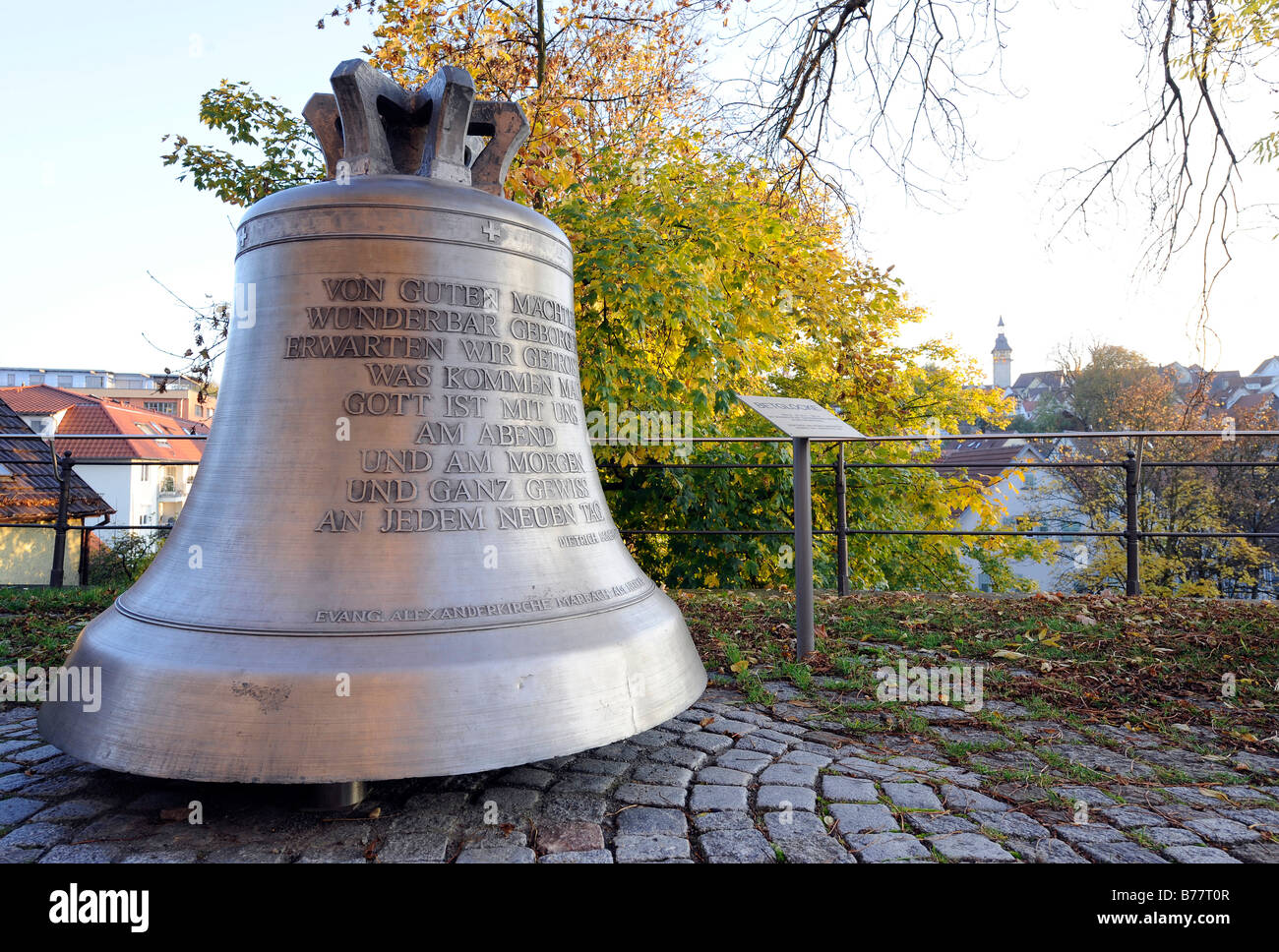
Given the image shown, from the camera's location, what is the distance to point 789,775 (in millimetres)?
2859

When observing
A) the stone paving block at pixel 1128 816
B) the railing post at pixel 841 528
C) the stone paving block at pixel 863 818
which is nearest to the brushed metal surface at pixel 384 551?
the stone paving block at pixel 863 818

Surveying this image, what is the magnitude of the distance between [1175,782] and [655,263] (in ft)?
15.2

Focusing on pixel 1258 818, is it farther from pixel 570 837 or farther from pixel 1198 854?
pixel 570 837

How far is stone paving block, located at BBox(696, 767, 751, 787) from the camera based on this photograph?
2791 mm

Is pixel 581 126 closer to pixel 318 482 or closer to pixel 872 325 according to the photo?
pixel 872 325

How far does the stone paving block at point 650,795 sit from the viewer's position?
8.60 ft

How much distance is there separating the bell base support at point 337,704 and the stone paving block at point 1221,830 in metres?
0.74

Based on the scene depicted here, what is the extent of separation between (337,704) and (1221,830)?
2.51 meters

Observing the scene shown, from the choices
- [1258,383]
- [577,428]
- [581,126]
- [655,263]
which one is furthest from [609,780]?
[1258,383]

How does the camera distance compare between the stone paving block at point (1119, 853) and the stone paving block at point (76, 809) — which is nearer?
the stone paving block at point (1119, 853)

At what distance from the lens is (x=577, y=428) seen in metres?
3.09

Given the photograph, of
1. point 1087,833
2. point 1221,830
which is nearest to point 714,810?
point 1087,833

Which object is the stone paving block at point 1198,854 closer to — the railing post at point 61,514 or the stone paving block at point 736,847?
the stone paving block at point 736,847

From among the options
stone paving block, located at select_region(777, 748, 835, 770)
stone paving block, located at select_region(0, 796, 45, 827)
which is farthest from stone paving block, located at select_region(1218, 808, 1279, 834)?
stone paving block, located at select_region(0, 796, 45, 827)
